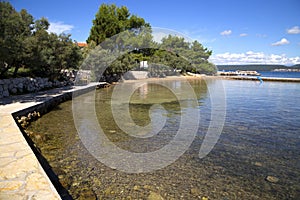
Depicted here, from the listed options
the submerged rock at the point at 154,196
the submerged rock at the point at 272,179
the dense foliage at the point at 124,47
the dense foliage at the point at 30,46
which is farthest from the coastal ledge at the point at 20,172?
the dense foliage at the point at 124,47

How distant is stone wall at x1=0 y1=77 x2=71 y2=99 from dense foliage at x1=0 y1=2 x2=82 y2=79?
2.48ft

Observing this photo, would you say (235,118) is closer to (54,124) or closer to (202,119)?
(202,119)

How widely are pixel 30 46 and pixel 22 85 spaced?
8.92 ft

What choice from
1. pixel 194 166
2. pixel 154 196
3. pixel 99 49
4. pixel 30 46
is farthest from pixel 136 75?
pixel 154 196

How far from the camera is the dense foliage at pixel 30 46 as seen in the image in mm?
8898

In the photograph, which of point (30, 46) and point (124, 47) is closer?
point (30, 46)

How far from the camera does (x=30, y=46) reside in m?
11.0

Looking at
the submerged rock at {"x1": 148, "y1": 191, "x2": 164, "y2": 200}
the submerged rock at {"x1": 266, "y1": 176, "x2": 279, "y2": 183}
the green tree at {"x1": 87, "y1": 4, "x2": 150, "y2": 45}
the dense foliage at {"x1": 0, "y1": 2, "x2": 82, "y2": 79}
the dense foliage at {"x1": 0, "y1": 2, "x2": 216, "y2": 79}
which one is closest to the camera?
the submerged rock at {"x1": 148, "y1": 191, "x2": 164, "y2": 200}

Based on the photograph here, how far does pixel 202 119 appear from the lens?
9172mm

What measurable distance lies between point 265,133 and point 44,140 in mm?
7201

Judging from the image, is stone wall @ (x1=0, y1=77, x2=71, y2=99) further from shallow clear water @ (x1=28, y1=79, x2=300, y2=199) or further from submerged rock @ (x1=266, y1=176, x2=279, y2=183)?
submerged rock @ (x1=266, y1=176, x2=279, y2=183)

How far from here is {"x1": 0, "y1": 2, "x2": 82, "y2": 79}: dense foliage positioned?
8.90 m

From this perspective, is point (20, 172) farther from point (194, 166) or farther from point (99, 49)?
point (99, 49)

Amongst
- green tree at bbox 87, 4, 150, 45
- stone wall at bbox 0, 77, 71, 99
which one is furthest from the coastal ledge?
green tree at bbox 87, 4, 150, 45
